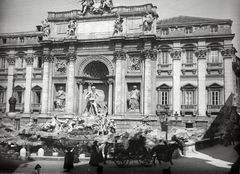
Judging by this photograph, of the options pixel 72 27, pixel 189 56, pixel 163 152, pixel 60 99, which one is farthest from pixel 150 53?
pixel 163 152

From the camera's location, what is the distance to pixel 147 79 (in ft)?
65.6

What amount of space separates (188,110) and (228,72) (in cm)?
338

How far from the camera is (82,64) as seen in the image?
2142 cm

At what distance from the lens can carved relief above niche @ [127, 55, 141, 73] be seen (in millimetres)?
20616

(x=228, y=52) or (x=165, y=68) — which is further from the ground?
(x=228, y=52)

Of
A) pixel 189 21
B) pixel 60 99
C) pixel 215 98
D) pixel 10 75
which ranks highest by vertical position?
pixel 189 21

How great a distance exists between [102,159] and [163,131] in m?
5.98

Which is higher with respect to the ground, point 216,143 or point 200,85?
point 200,85

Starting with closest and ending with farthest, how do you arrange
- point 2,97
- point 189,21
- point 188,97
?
point 188,97
point 189,21
point 2,97

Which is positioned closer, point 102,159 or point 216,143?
point 102,159

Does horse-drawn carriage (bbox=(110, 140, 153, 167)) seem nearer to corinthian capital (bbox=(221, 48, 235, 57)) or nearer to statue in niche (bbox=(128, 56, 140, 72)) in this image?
statue in niche (bbox=(128, 56, 140, 72))

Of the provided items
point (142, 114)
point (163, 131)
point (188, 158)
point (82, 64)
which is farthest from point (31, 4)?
point (188, 158)

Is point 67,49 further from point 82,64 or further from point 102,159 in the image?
point 102,159

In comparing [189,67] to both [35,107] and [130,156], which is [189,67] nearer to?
[130,156]
